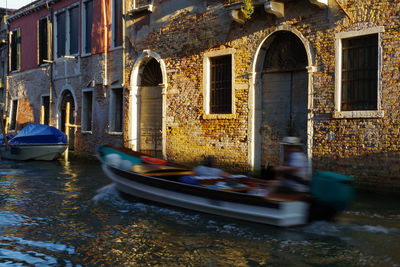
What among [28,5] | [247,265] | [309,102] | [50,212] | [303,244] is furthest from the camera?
[28,5]

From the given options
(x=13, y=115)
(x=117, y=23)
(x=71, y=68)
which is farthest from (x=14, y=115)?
(x=117, y=23)

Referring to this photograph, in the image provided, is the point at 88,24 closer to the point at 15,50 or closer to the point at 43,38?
the point at 43,38

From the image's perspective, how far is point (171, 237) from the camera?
5738 millimetres

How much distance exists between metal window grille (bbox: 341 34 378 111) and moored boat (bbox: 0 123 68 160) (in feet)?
32.2

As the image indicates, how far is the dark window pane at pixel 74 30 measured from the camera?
1725cm

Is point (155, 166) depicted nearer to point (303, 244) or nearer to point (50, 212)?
point (50, 212)

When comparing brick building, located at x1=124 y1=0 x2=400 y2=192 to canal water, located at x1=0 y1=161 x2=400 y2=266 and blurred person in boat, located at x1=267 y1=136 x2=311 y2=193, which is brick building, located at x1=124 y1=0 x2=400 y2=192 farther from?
blurred person in boat, located at x1=267 y1=136 x2=311 y2=193

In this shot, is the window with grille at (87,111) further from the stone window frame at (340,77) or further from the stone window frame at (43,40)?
the stone window frame at (340,77)

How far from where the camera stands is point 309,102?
A: 377 inches

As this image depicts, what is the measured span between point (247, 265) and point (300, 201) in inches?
53.9

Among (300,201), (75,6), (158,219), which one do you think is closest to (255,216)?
(300,201)

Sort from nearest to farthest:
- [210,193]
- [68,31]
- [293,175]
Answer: [293,175], [210,193], [68,31]

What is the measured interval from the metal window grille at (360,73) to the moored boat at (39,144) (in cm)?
981

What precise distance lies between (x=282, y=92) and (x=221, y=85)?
1813mm
